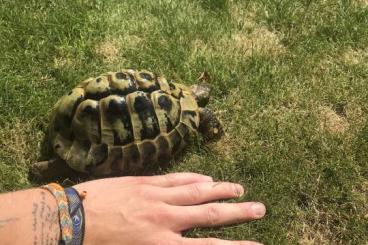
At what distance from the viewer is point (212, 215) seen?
294cm

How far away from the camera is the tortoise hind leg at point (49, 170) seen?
3631 millimetres

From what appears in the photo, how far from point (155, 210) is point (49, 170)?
1148 millimetres

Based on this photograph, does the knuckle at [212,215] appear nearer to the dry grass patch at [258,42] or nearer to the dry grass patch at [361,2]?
the dry grass patch at [258,42]

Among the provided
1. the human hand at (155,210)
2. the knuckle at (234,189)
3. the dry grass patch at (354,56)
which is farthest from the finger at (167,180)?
the dry grass patch at (354,56)

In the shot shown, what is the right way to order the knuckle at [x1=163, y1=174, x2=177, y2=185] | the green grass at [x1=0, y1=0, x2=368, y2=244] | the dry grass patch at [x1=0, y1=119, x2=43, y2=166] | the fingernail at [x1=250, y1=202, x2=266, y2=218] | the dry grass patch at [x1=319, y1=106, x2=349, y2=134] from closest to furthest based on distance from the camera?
the knuckle at [x1=163, y1=174, x2=177, y2=185] < the fingernail at [x1=250, y1=202, x2=266, y2=218] < the green grass at [x1=0, y1=0, x2=368, y2=244] < the dry grass patch at [x1=0, y1=119, x2=43, y2=166] < the dry grass patch at [x1=319, y1=106, x2=349, y2=134]

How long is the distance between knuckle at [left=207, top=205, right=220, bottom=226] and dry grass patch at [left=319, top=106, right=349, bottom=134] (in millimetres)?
1424

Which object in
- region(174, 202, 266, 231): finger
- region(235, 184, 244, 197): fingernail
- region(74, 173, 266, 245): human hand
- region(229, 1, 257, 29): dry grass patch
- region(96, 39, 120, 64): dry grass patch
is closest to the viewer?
region(74, 173, 266, 245): human hand

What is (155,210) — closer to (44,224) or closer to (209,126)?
(44,224)

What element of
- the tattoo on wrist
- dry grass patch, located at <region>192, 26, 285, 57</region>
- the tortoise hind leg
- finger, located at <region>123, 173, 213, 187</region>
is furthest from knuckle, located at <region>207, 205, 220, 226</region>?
dry grass patch, located at <region>192, 26, 285, 57</region>

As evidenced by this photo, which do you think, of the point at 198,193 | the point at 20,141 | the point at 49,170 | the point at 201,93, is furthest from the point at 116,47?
the point at 198,193

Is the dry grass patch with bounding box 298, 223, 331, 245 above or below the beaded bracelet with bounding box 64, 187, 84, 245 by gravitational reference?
below

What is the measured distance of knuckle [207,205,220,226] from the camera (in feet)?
9.63

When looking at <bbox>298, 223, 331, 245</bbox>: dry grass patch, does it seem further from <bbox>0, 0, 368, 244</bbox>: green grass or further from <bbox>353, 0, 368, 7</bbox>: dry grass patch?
<bbox>353, 0, 368, 7</bbox>: dry grass patch

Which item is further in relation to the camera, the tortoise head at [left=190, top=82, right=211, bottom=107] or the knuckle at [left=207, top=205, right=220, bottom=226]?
the tortoise head at [left=190, top=82, right=211, bottom=107]
